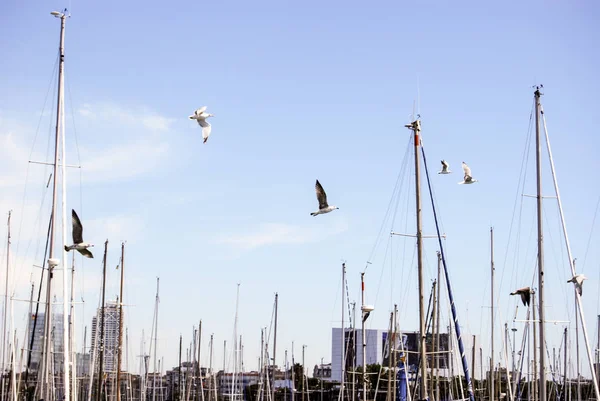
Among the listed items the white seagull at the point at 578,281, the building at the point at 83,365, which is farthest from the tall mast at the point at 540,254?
the building at the point at 83,365

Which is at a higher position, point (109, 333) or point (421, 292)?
point (421, 292)

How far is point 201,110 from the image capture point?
2969 cm

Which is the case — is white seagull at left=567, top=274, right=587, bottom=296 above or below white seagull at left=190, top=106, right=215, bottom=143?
below

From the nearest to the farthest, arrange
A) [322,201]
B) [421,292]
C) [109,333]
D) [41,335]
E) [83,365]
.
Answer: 1. [421,292]
2. [322,201]
3. [41,335]
4. [109,333]
5. [83,365]

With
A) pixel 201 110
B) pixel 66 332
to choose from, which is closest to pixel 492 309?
pixel 201 110

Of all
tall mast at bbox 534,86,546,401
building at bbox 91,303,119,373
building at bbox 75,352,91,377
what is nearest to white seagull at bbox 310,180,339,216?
tall mast at bbox 534,86,546,401

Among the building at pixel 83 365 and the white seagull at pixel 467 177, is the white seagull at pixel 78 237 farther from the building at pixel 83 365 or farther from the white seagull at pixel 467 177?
the building at pixel 83 365

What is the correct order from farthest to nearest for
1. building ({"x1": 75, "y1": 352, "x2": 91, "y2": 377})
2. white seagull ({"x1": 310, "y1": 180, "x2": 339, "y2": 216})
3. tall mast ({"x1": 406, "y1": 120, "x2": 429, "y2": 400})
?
building ({"x1": 75, "y1": 352, "x2": 91, "y2": 377}) → white seagull ({"x1": 310, "y1": 180, "x2": 339, "y2": 216}) → tall mast ({"x1": 406, "y1": 120, "x2": 429, "y2": 400})

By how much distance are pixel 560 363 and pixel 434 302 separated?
85.2ft

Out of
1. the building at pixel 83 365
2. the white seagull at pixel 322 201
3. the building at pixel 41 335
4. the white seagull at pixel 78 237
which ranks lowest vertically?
the building at pixel 83 365

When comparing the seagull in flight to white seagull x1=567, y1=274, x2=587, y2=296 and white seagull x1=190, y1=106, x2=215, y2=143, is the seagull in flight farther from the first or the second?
white seagull x1=190, y1=106, x2=215, y2=143

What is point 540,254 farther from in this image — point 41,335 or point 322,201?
point 41,335

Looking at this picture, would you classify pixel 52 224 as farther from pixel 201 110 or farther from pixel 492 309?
pixel 492 309

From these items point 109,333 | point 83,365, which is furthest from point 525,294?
point 83,365
